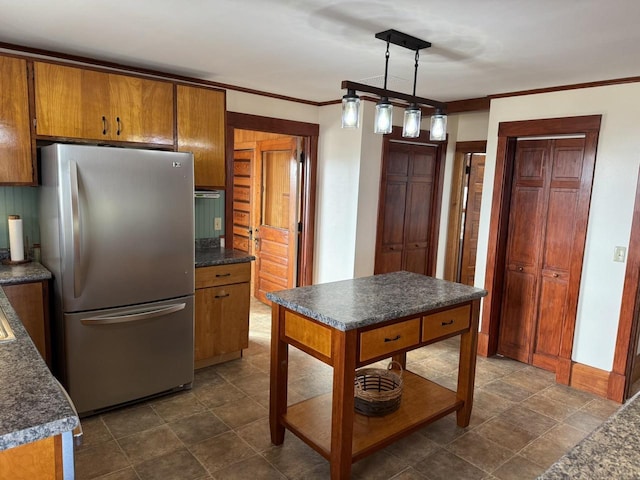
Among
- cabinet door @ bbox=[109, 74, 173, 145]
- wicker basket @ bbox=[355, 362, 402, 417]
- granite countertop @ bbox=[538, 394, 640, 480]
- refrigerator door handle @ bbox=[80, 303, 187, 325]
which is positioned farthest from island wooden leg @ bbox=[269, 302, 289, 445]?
cabinet door @ bbox=[109, 74, 173, 145]

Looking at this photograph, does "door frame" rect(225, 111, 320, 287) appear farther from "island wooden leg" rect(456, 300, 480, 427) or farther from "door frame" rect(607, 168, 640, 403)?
"door frame" rect(607, 168, 640, 403)

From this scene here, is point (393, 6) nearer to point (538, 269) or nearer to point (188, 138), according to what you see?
point (188, 138)

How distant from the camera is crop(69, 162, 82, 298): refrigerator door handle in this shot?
2.52 m

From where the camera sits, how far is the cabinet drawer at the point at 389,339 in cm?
A: 213

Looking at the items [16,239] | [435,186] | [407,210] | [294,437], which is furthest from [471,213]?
[16,239]

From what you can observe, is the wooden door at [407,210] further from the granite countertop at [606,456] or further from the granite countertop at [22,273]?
the granite countertop at [606,456]

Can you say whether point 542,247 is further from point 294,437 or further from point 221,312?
point 221,312

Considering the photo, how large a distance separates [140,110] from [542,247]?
11.0 ft

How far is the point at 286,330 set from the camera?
2.39 m

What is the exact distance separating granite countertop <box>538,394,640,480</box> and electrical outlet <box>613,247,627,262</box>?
7.67 feet

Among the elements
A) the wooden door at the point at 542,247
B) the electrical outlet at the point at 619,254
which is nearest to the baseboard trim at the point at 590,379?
the wooden door at the point at 542,247

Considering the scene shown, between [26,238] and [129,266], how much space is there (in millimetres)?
920

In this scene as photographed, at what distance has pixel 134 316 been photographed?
2.84m

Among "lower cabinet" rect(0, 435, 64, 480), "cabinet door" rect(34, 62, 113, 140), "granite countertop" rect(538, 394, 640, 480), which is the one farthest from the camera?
"cabinet door" rect(34, 62, 113, 140)
